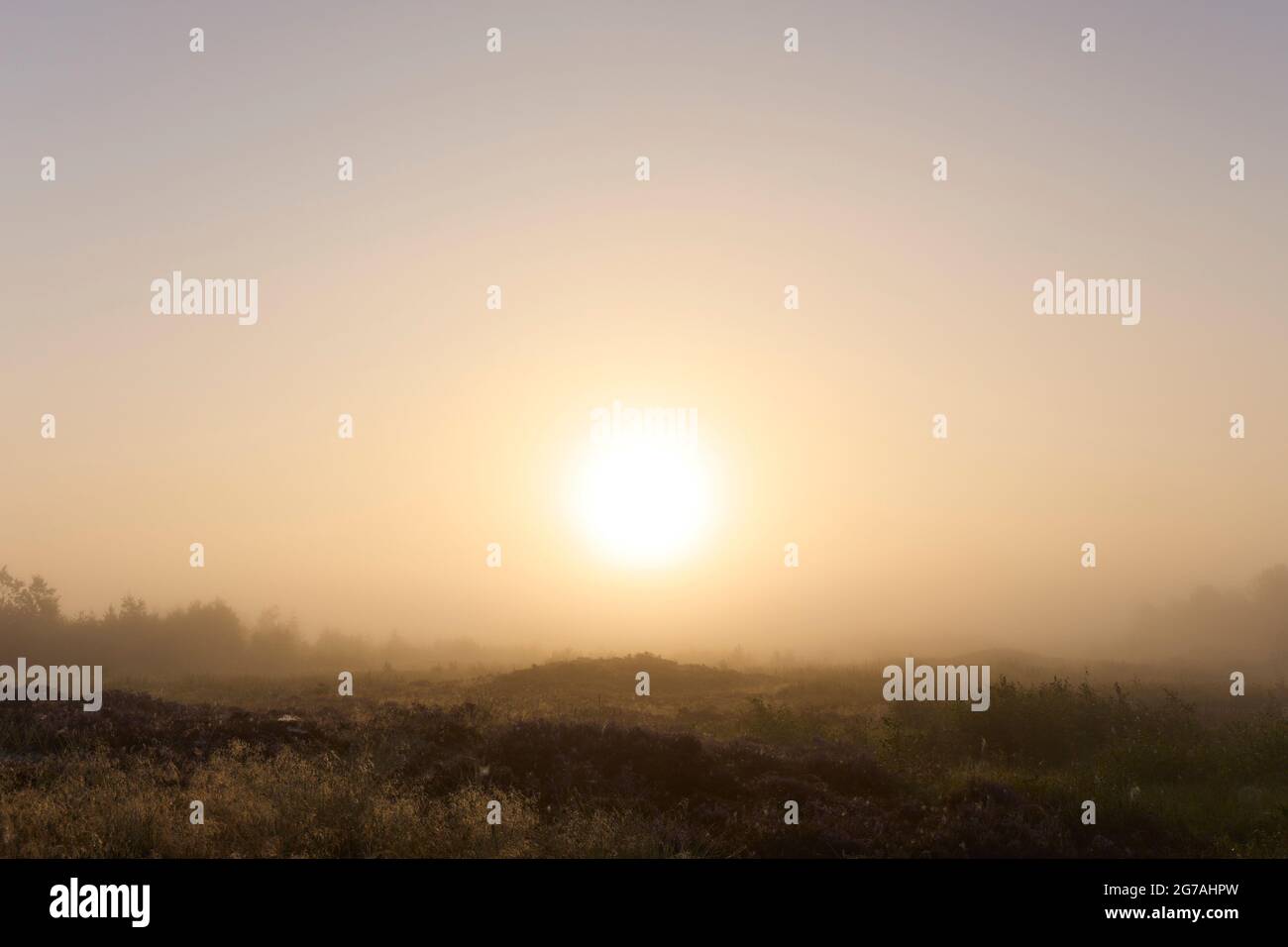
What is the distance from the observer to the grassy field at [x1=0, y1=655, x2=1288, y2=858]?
1062 centimetres

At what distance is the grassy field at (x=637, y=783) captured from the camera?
1062 centimetres

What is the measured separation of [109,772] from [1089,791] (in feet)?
54.3

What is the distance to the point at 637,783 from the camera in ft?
47.5

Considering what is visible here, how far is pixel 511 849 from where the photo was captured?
9.98 metres

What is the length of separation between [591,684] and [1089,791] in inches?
869
